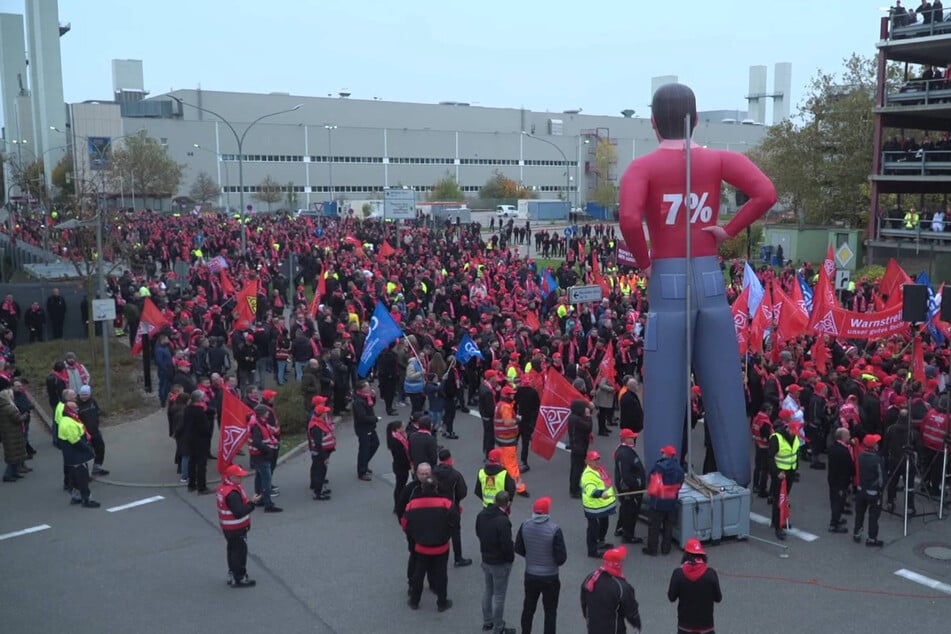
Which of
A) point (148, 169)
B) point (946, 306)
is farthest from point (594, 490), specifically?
point (148, 169)

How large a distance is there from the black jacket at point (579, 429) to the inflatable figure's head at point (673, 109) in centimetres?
391

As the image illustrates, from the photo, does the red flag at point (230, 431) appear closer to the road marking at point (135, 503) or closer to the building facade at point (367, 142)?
the road marking at point (135, 503)

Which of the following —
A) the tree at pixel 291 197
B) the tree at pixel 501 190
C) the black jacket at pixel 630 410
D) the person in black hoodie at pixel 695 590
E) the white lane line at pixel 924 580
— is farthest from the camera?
the tree at pixel 501 190

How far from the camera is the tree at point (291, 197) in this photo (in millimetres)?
83375

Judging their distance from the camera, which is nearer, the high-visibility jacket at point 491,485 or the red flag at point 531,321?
the high-visibility jacket at point 491,485

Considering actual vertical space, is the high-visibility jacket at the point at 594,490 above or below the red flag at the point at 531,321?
below

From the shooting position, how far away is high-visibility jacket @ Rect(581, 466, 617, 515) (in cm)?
1001

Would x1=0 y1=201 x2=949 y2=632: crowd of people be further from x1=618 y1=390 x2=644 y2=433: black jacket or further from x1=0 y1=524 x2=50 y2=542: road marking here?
x1=0 y1=524 x2=50 y2=542: road marking

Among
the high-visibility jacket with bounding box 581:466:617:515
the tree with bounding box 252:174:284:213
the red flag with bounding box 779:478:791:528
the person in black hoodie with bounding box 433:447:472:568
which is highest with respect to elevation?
the tree with bounding box 252:174:284:213

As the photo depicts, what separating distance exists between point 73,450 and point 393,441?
4.65 m

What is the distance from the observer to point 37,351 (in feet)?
74.4

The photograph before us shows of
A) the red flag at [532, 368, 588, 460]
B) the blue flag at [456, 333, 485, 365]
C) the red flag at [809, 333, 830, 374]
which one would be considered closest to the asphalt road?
the red flag at [532, 368, 588, 460]

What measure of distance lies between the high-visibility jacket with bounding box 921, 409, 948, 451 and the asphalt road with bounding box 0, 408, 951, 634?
892 millimetres

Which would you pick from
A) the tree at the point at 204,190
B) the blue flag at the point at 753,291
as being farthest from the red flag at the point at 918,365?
the tree at the point at 204,190
